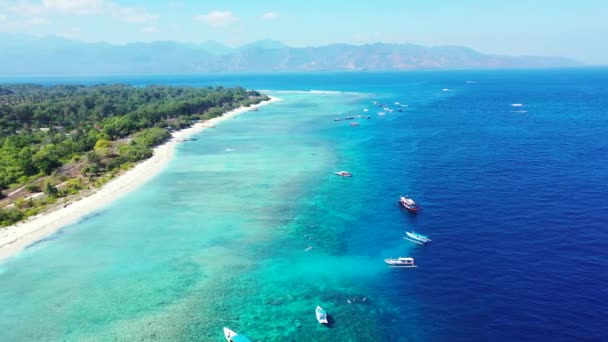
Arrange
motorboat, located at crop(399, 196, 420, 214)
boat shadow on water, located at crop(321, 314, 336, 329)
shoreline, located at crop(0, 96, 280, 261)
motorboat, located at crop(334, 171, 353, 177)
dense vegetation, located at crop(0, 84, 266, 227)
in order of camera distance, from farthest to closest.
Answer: motorboat, located at crop(334, 171, 353, 177), dense vegetation, located at crop(0, 84, 266, 227), motorboat, located at crop(399, 196, 420, 214), shoreline, located at crop(0, 96, 280, 261), boat shadow on water, located at crop(321, 314, 336, 329)

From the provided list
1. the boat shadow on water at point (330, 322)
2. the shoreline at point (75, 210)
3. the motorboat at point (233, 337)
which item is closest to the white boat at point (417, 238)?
the boat shadow on water at point (330, 322)

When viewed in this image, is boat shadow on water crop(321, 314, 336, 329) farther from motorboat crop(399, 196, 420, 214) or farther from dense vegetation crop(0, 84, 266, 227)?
dense vegetation crop(0, 84, 266, 227)

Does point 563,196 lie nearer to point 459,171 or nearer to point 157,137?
point 459,171

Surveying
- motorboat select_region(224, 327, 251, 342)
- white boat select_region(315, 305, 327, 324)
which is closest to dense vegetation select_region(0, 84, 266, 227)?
motorboat select_region(224, 327, 251, 342)

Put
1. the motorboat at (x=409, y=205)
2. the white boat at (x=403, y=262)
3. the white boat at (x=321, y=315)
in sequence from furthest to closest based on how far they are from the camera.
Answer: the motorboat at (x=409, y=205)
the white boat at (x=403, y=262)
the white boat at (x=321, y=315)

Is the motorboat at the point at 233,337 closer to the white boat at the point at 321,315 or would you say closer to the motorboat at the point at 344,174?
the white boat at the point at 321,315

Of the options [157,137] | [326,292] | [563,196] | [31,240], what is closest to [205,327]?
[326,292]

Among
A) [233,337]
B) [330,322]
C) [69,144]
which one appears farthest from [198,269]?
[69,144]
